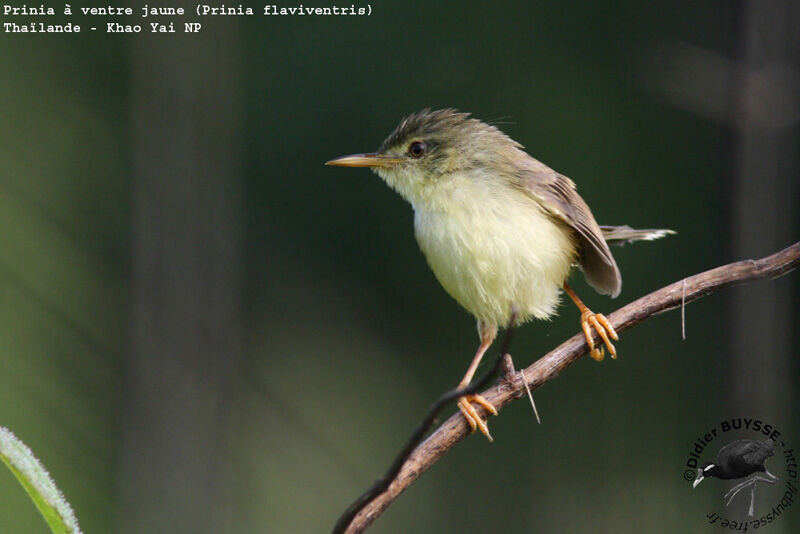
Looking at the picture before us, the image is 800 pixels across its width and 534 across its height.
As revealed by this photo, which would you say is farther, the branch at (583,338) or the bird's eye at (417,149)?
the bird's eye at (417,149)

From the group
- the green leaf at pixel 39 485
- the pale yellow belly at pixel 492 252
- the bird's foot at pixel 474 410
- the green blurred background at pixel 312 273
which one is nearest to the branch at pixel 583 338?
the bird's foot at pixel 474 410

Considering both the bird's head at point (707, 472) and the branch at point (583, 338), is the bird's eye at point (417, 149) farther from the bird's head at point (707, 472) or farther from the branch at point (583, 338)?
the bird's head at point (707, 472)

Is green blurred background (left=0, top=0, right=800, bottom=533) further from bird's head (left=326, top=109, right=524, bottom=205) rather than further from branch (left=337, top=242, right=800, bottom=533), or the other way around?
branch (left=337, top=242, right=800, bottom=533)

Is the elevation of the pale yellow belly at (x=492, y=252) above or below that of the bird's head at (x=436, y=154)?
below

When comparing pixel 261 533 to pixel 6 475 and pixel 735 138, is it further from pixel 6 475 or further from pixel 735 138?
pixel 735 138

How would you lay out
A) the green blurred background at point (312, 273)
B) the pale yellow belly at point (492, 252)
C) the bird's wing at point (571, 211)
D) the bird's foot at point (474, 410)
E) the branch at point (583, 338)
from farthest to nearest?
the green blurred background at point (312, 273) < the bird's wing at point (571, 211) < the pale yellow belly at point (492, 252) < the bird's foot at point (474, 410) < the branch at point (583, 338)

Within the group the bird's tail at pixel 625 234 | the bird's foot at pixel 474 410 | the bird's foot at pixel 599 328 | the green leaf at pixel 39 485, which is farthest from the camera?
the bird's tail at pixel 625 234

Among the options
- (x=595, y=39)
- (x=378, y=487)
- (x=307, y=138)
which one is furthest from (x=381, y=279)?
(x=378, y=487)

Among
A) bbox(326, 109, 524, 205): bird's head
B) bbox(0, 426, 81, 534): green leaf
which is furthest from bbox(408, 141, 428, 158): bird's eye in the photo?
bbox(0, 426, 81, 534): green leaf

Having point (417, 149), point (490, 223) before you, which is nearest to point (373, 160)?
point (417, 149)
